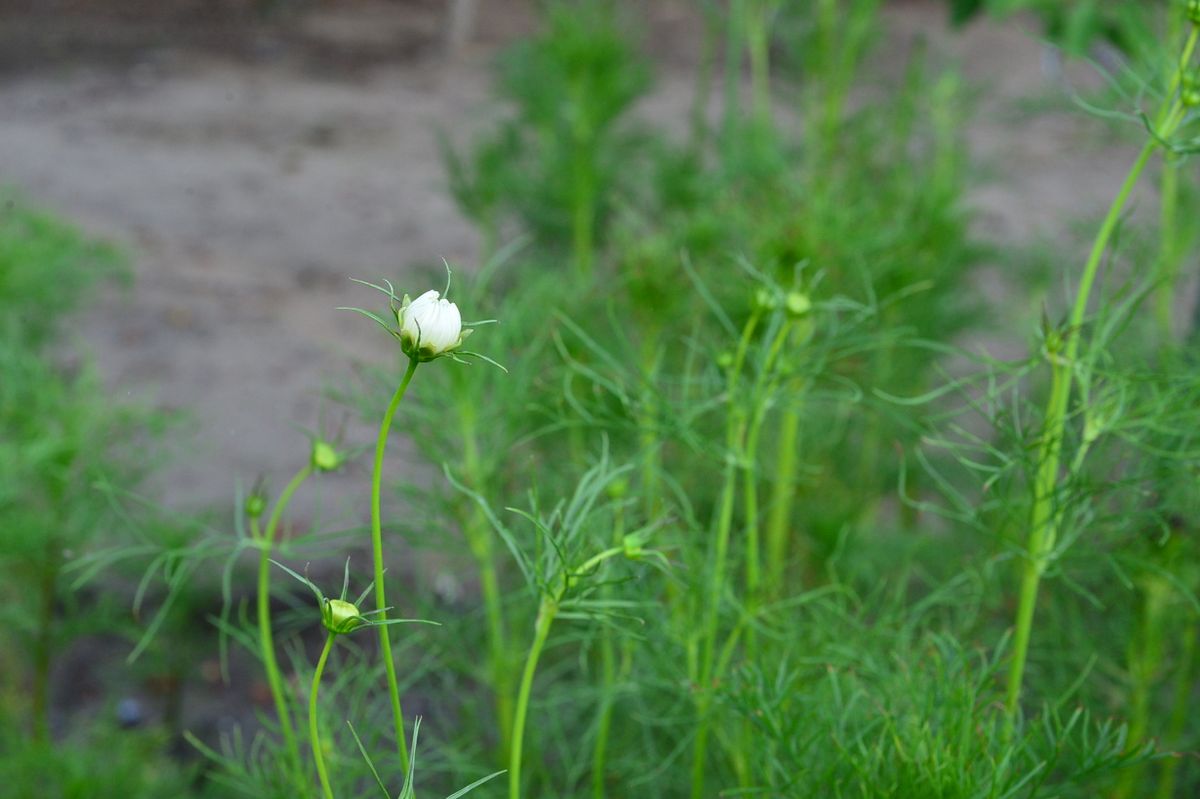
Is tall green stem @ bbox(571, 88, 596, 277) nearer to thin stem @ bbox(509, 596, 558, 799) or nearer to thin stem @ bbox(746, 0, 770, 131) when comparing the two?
thin stem @ bbox(746, 0, 770, 131)

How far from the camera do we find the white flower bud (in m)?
0.36

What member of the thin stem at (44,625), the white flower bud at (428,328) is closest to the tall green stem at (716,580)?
the white flower bud at (428,328)

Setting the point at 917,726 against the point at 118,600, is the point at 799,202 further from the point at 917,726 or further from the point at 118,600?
the point at 118,600

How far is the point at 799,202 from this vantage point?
0.91 meters

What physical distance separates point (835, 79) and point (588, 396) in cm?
61

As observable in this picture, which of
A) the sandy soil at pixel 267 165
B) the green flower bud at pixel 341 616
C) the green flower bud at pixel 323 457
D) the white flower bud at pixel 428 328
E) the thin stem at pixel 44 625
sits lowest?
the sandy soil at pixel 267 165

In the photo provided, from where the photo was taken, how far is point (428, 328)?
0.36m

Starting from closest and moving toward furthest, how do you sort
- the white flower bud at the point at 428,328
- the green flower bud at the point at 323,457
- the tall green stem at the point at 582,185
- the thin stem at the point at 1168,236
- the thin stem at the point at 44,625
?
the white flower bud at the point at 428,328
the green flower bud at the point at 323,457
the thin stem at the point at 44,625
the thin stem at the point at 1168,236
the tall green stem at the point at 582,185

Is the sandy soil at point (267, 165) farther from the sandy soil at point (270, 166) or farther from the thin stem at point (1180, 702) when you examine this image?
the thin stem at point (1180, 702)

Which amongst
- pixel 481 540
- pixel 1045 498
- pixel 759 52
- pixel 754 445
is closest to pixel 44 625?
pixel 481 540

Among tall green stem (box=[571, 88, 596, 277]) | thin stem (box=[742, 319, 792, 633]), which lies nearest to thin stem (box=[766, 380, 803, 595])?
thin stem (box=[742, 319, 792, 633])

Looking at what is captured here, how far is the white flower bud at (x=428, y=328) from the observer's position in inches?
14.3

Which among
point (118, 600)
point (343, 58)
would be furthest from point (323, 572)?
point (343, 58)

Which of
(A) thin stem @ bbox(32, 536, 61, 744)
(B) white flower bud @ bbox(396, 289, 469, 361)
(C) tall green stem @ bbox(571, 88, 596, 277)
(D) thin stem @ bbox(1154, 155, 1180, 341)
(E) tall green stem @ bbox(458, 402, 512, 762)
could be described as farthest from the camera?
(C) tall green stem @ bbox(571, 88, 596, 277)
